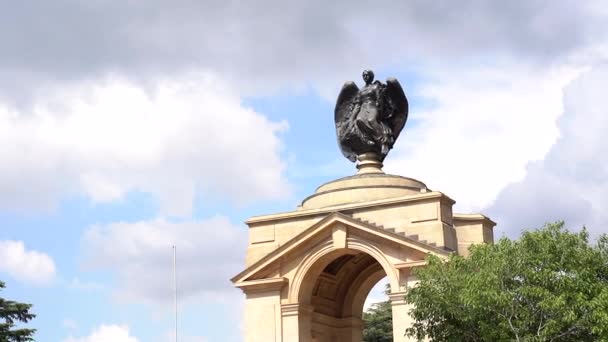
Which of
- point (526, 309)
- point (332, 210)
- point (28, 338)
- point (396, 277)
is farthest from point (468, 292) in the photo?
point (28, 338)

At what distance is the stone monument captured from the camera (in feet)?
148

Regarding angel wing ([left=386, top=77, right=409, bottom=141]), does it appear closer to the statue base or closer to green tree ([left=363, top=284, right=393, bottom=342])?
the statue base

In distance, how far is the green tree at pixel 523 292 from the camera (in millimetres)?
37531

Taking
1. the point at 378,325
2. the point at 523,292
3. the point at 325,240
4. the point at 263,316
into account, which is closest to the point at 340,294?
the point at 263,316

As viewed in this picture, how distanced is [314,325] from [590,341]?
13.1 m

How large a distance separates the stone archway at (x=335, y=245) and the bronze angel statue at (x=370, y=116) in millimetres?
2020

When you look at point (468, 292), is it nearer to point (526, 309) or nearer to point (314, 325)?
point (526, 309)

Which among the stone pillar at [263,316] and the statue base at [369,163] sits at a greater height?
the statue base at [369,163]

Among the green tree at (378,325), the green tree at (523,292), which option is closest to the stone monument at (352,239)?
the green tree at (523,292)

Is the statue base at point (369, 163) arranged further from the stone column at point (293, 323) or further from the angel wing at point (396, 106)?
the stone column at point (293, 323)

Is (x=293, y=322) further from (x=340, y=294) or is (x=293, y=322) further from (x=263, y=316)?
(x=340, y=294)

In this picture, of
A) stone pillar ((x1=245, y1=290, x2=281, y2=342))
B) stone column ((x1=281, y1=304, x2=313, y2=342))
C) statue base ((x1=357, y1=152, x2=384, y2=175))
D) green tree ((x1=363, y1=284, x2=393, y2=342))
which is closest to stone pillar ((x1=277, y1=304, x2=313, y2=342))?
stone column ((x1=281, y1=304, x2=313, y2=342))

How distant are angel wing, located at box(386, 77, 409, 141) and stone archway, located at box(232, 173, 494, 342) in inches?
117

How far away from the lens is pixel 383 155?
50.0 metres
